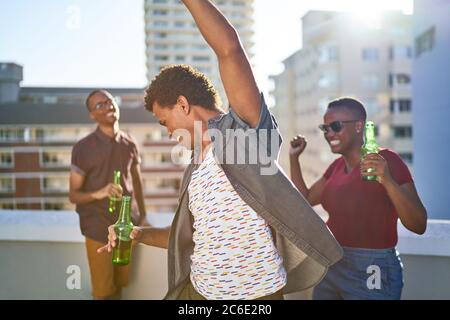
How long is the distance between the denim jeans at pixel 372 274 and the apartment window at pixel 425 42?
9.68m

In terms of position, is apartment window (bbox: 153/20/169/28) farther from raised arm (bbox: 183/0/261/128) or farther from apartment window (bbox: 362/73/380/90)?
raised arm (bbox: 183/0/261/128)

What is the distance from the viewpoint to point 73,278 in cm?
273

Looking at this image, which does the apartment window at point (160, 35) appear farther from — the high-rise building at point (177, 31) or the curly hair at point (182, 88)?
the curly hair at point (182, 88)

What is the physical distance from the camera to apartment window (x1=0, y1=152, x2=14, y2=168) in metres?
41.5

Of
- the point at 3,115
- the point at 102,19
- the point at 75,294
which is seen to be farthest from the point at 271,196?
the point at 3,115

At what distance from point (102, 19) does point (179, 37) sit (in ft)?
149

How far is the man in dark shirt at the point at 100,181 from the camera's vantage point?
2.44 meters

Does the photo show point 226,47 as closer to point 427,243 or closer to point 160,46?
point 427,243

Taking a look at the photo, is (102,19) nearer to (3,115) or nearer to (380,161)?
(380,161)

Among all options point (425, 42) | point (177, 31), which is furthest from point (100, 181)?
point (177, 31)

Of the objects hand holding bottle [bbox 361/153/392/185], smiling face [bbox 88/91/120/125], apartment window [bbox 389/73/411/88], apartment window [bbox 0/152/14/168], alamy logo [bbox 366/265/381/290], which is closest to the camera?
hand holding bottle [bbox 361/153/392/185]

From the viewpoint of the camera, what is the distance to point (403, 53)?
42.8 metres

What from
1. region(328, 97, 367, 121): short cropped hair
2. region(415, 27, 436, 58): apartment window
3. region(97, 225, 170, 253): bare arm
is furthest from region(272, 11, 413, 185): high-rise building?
region(97, 225, 170, 253): bare arm

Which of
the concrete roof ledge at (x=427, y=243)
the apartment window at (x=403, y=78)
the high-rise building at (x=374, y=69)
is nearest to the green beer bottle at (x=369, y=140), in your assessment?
the concrete roof ledge at (x=427, y=243)
